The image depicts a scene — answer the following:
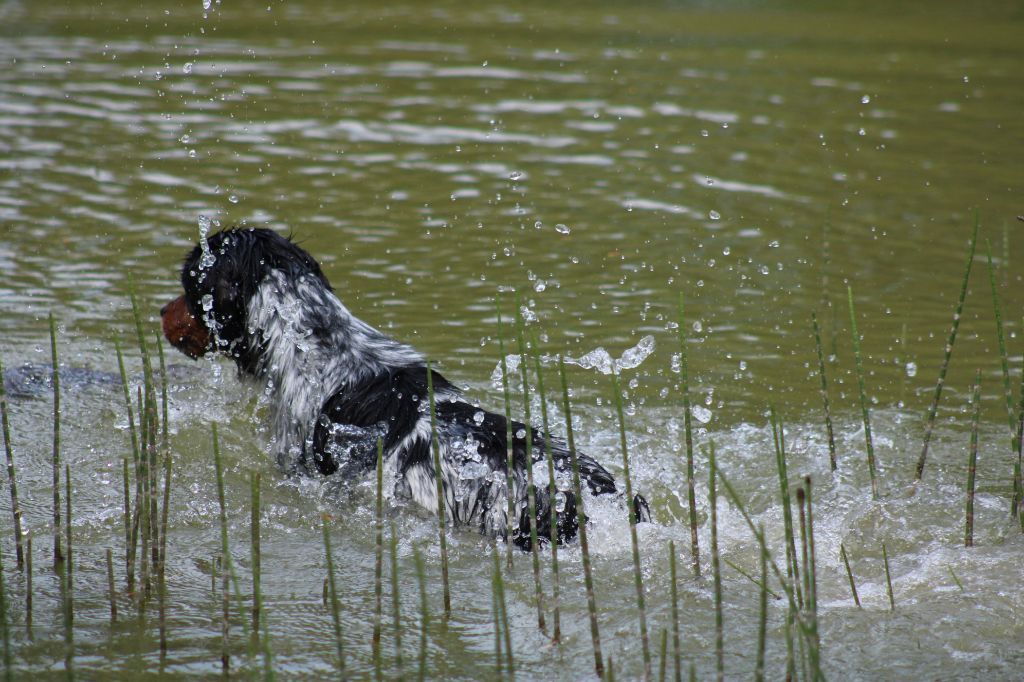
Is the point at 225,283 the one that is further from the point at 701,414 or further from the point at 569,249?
the point at 569,249

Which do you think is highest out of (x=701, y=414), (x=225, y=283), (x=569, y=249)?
(x=225, y=283)

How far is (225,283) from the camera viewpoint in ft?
16.6

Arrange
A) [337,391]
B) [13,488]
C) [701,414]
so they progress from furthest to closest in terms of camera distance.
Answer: [701,414]
[337,391]
[13,488]

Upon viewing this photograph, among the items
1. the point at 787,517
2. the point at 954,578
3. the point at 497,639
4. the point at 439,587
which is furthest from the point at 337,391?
the point at 954,578

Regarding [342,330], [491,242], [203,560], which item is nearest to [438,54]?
[491,242]

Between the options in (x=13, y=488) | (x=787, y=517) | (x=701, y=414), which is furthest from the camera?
(x=701, y=414)

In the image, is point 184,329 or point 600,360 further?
point 600,360

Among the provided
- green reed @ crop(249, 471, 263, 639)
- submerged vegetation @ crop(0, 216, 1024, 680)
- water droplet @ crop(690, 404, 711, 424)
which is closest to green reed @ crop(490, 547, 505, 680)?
submerged vegetation @ crop(0, 216, 1024, 680)

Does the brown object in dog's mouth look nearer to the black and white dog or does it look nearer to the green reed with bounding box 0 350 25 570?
the black and white dog

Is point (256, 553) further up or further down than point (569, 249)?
further down

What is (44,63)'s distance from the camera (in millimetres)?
12234

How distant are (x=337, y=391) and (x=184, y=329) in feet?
2.63

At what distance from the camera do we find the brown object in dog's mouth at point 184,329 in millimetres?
5129

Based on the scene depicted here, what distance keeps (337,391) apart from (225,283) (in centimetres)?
71
